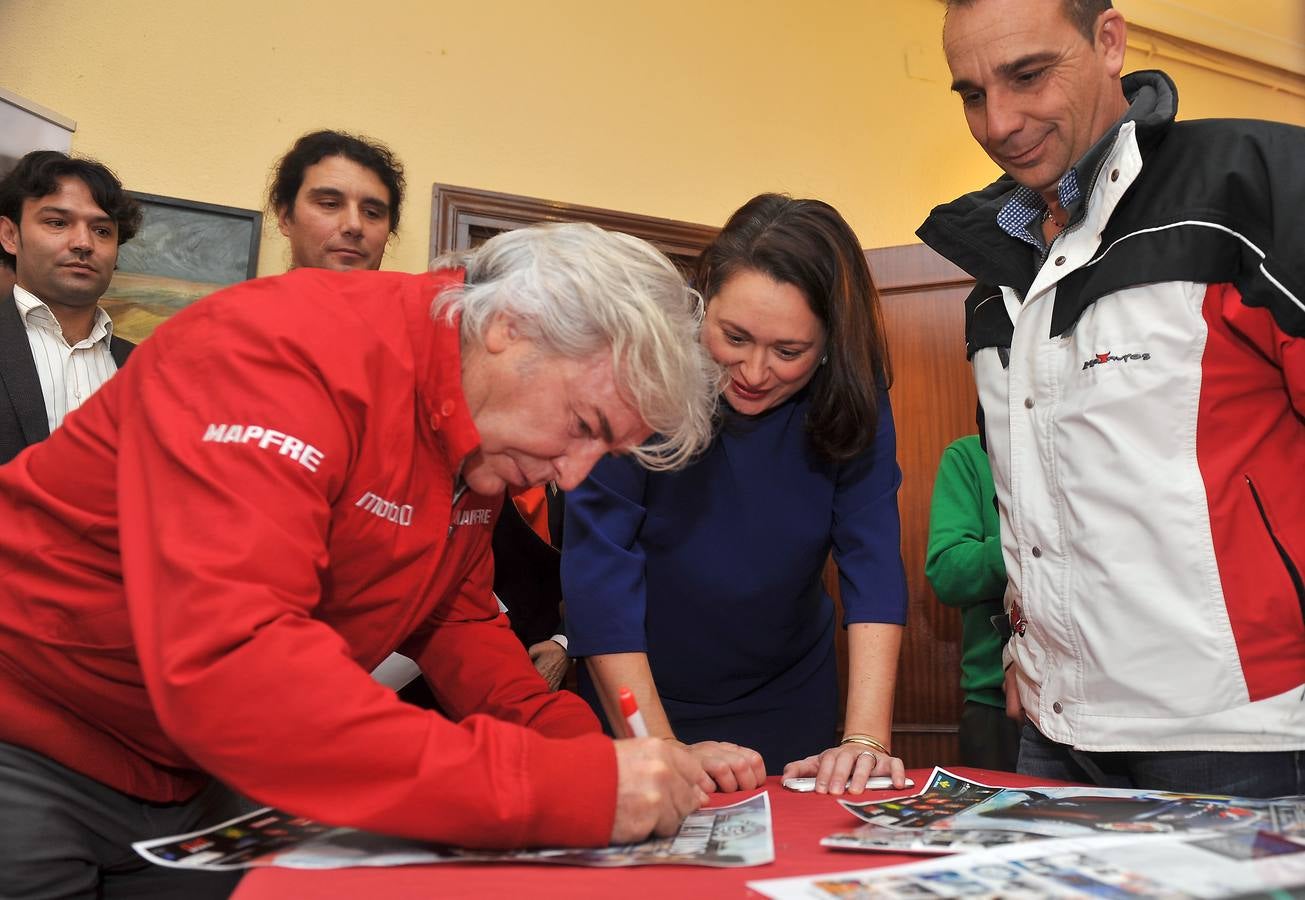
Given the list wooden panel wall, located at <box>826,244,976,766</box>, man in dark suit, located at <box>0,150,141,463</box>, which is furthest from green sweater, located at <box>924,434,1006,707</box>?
man in dark suit, located at <box>0,150,141,463</box>

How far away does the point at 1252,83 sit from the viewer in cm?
486

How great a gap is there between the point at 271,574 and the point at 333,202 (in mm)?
1842

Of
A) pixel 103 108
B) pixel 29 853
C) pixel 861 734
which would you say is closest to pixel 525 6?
pixel 103 108

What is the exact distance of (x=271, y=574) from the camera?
2.81 feet

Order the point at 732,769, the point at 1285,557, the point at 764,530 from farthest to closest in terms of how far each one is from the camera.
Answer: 1. the point at 764,530
2. the point at 732,769
3. the point at 1285,557

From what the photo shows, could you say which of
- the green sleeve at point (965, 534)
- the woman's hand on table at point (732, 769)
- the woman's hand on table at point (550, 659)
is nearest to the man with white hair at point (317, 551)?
the woman's hand on table at point (732, 769)

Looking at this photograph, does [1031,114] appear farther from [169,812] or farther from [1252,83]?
[1252,83]

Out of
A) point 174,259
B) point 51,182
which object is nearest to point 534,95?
point 174,259

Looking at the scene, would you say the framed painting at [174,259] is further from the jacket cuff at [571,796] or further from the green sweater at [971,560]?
the jacket cuff at [571,796]

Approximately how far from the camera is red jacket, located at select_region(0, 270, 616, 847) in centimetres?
82

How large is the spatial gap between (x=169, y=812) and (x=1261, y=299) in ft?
4.45

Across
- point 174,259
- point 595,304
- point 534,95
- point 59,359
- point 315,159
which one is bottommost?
point 595,304

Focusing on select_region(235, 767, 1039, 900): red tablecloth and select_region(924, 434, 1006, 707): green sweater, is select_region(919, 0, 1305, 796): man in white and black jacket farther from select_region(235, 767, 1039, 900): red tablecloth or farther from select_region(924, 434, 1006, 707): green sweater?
select_region(924, 434, 1006, 707): green sweater

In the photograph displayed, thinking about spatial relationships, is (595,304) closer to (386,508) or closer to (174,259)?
(386,508)
